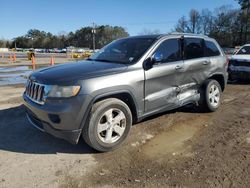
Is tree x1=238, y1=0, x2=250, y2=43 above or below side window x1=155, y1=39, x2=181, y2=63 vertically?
above

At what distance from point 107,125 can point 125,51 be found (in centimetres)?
161

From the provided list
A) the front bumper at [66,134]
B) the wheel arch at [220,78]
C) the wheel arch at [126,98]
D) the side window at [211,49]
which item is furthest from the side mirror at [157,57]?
the wheel arch at [220,78]

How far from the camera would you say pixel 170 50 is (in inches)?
229

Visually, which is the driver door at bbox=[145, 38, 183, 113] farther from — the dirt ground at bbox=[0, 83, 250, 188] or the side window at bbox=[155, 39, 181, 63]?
the dirt ground at bbox=[0, 83, 250, 188]

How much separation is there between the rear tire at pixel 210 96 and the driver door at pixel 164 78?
1010mm

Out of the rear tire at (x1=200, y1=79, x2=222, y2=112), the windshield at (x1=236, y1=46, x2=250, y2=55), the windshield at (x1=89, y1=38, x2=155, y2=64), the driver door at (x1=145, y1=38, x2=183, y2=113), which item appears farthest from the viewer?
the windshield at (x1=236, y1=46, x2=250, y2=55)

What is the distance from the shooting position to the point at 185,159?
4449mm

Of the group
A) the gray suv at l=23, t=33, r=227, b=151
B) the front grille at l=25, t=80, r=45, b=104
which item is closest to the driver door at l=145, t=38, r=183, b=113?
the gray suv at l=23, t=33, r=227, b=151

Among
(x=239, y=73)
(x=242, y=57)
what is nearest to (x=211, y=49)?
(x=239, y=73)

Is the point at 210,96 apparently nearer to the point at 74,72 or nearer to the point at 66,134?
the point at 74,72

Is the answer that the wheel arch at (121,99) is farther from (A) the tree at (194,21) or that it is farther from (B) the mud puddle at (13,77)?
(A) the tree at (194,21)

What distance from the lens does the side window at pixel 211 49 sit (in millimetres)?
6823

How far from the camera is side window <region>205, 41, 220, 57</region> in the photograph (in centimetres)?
682

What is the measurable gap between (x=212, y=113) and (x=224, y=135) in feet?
4.91
